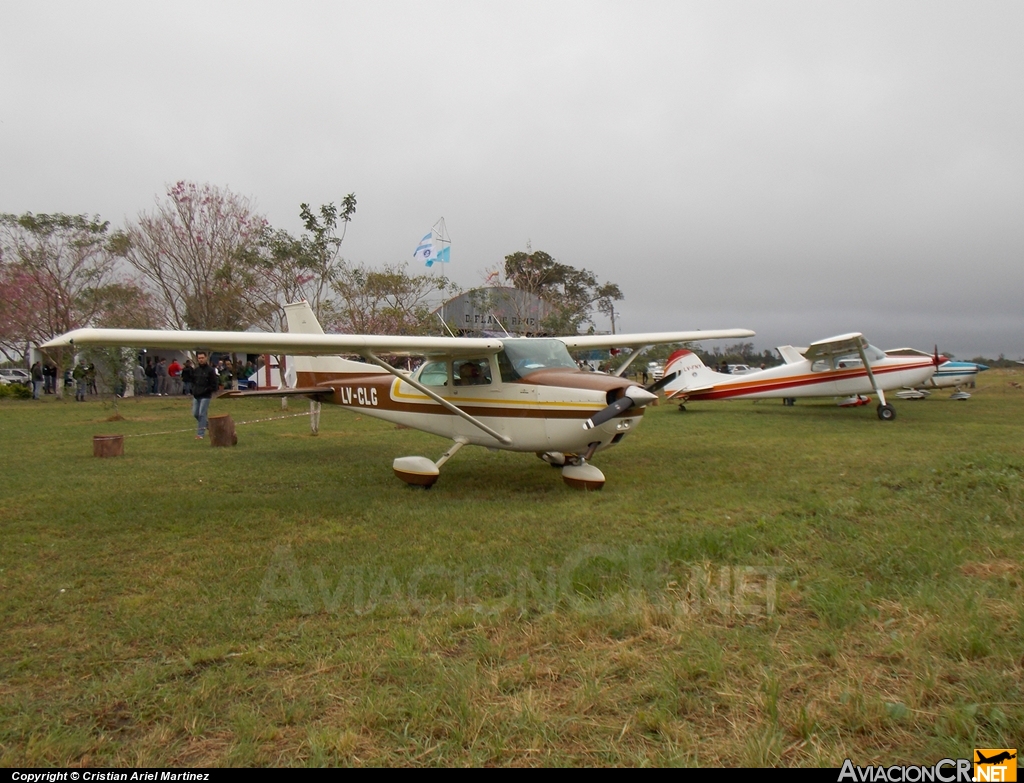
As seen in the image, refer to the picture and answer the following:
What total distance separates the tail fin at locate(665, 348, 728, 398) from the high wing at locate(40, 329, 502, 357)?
41.8 ft

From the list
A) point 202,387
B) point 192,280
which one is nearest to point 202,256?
point 192,280

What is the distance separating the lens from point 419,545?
5.29m

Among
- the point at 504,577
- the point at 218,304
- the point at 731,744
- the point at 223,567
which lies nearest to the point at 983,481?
the point at 504,577

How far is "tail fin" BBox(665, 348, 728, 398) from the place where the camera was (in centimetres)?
1962

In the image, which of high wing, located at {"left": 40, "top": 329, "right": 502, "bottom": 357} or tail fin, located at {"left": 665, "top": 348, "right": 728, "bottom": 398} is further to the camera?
tail fin, located at {"left": 665, "top": 348, "right": 728, "bottom": 398}

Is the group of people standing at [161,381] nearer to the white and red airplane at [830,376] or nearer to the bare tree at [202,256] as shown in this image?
the bare tree at [202,256]

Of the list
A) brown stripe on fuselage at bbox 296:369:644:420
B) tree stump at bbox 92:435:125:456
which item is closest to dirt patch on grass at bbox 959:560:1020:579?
brown stripe on fuselage at bbox 296:369:644:420

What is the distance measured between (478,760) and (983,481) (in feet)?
23.0

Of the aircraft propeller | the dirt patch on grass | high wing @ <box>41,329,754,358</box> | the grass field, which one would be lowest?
the dirt patch on grass

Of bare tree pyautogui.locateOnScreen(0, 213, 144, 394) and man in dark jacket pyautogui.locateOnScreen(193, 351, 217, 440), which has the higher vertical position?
bare tree pyautogui.locateOnScreen(0, 213, 144, 394)

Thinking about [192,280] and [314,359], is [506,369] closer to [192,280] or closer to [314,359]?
[314,359]

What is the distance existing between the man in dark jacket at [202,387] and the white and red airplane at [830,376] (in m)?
10.9

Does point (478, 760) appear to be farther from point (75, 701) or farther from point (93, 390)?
point (93, 390)

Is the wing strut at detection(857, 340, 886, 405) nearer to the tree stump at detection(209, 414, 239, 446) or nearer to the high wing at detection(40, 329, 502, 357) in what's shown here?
the high wing at detection(40, 329, 502, 357)
